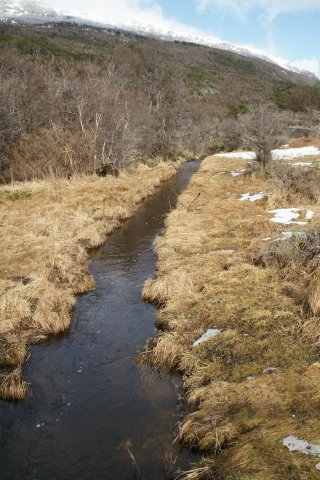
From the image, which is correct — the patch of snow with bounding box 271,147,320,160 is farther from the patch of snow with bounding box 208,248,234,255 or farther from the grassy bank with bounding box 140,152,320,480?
the patch of snow with bounding box 208,248,234,255

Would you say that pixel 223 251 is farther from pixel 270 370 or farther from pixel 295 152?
pixel 295 152

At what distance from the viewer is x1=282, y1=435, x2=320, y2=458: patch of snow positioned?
17.3ft

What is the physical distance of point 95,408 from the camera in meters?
7.35

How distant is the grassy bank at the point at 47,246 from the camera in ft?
31.5

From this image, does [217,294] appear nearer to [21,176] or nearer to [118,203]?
[118,203]

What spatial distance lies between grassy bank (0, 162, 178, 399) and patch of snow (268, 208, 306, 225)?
23.4 ft

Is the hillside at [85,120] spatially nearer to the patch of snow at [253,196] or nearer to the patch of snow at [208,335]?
the patch of snow at [253,196]

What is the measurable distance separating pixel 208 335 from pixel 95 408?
9.47 ft

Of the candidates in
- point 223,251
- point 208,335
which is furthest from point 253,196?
point 208,335

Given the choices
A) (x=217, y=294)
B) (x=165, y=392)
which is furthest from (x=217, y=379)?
(x=217, y=294)

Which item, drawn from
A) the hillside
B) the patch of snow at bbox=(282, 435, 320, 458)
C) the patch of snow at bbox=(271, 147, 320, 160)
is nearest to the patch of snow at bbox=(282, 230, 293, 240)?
the patch of snow at bbox=(282, 435, 320, 458)

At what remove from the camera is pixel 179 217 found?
18797mm

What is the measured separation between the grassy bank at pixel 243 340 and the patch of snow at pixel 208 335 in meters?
0.11

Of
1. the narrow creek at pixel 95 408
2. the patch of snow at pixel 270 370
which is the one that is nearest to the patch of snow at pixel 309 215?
the narrow creek at pixel 95 408
